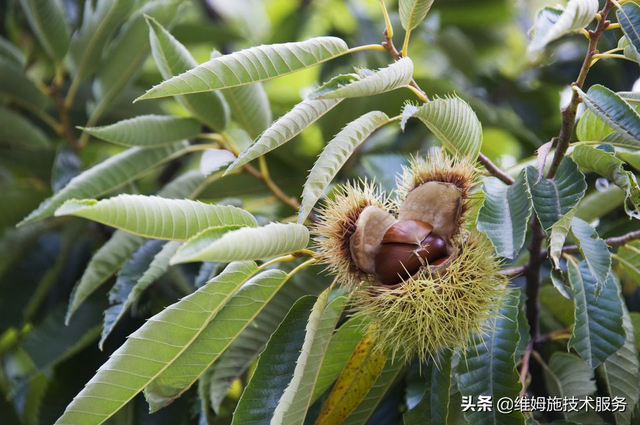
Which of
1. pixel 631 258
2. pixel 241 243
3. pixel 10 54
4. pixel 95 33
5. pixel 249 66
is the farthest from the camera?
pixel 10 54

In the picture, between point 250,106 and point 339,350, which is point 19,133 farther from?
point 339,350

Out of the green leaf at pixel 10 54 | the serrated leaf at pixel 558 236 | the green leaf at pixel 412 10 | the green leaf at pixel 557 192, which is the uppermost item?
the green leaf at pixel 10 54

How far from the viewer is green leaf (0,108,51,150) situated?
4.60ft

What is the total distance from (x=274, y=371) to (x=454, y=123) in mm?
378

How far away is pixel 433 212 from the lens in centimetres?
80

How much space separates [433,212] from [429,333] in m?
0.15

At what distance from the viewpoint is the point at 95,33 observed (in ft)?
4.18

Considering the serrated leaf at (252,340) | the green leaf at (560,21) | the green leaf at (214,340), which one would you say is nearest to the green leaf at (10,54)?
the serrated leaf at (252,340)

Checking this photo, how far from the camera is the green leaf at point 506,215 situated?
687mm

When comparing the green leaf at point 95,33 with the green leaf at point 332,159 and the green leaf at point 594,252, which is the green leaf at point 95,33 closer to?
the green leaf at point 332,159

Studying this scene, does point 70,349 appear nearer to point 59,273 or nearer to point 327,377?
point 59,273

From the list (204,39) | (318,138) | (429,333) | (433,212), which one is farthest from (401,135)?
(429,333)

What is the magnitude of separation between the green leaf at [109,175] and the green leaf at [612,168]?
2.18ft

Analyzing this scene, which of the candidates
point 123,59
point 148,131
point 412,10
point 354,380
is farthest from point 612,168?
point 123,59
